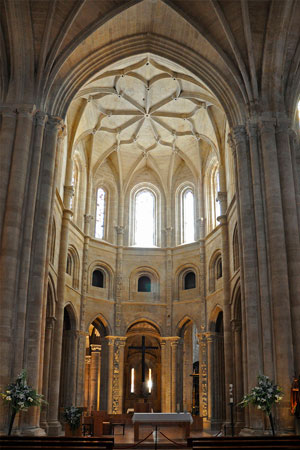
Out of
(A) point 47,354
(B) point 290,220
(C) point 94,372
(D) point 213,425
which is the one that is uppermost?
(B) point 290,220

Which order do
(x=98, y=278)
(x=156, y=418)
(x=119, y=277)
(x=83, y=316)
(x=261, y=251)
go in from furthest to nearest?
(x=119, y=277) < (x=98, y=278) < (x=83, y=316) < (x=261, y=251) < (x=156, y=418)

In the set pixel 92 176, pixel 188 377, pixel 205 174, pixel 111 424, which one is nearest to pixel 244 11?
pixel 205 174

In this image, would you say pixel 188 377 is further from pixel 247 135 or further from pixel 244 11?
pixel 244 11

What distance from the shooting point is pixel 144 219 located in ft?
118

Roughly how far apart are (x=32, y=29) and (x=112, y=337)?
61.2 feet

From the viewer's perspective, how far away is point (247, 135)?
2214cm

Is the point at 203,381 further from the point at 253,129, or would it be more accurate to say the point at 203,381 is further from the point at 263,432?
the point at 253,129

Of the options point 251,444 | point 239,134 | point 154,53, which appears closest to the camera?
point 251,444

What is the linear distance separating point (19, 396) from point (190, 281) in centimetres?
1826

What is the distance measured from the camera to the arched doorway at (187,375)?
104ft

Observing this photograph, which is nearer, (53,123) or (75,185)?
(53,123)

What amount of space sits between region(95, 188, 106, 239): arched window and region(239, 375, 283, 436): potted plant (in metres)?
18.7

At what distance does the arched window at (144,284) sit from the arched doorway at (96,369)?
3536 millimetres

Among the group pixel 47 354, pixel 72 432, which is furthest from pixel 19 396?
pixel 47 354
